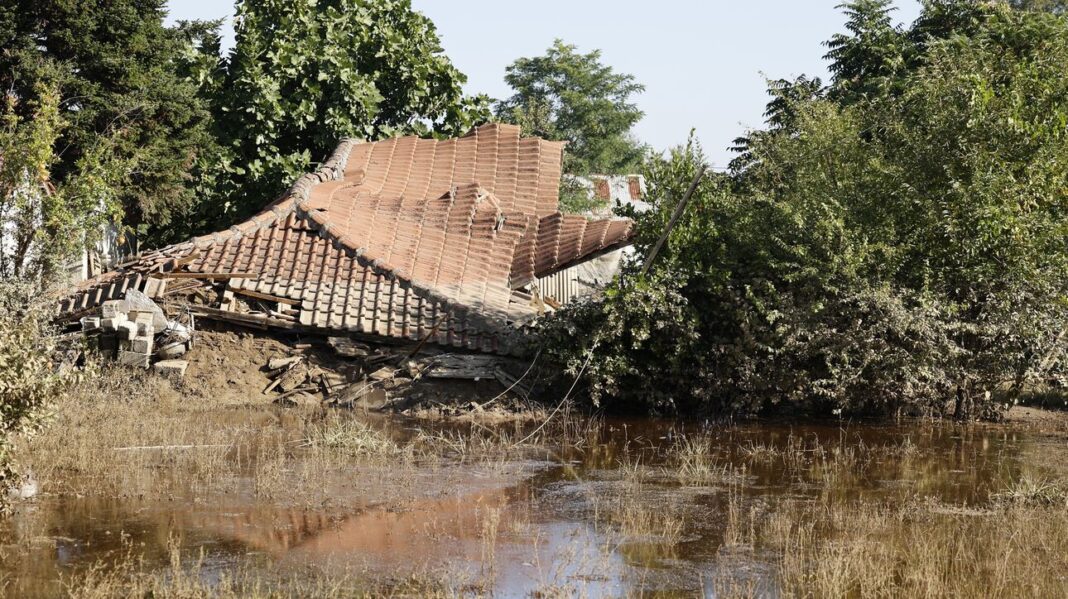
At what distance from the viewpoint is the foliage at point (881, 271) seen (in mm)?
13609

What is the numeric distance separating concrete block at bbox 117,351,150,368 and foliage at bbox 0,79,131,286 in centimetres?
160

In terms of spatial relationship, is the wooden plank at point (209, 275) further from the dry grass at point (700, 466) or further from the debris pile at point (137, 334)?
the dry grass at point (700, 466)

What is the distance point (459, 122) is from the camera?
78.3ft

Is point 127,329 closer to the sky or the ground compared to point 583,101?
closer to the ground

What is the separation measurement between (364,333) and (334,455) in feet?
13.4

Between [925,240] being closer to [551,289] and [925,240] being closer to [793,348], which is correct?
[793,348]

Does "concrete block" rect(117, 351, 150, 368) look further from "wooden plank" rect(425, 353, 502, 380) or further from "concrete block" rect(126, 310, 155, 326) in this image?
"wooden plank" rect(425, 353, 502, 380)

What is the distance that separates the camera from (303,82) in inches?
861

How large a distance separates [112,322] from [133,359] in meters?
0.58

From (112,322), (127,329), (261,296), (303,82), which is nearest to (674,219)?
(261,296)

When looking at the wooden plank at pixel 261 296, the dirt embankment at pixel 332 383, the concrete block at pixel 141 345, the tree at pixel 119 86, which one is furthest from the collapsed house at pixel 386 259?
the tree at pixel 119 86

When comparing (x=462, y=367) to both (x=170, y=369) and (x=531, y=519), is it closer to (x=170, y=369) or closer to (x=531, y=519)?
(x=170, y=369)

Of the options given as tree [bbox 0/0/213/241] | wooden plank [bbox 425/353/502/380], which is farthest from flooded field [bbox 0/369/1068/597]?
tree [bbox 0/0/213/241]

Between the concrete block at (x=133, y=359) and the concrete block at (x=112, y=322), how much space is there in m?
0.37
